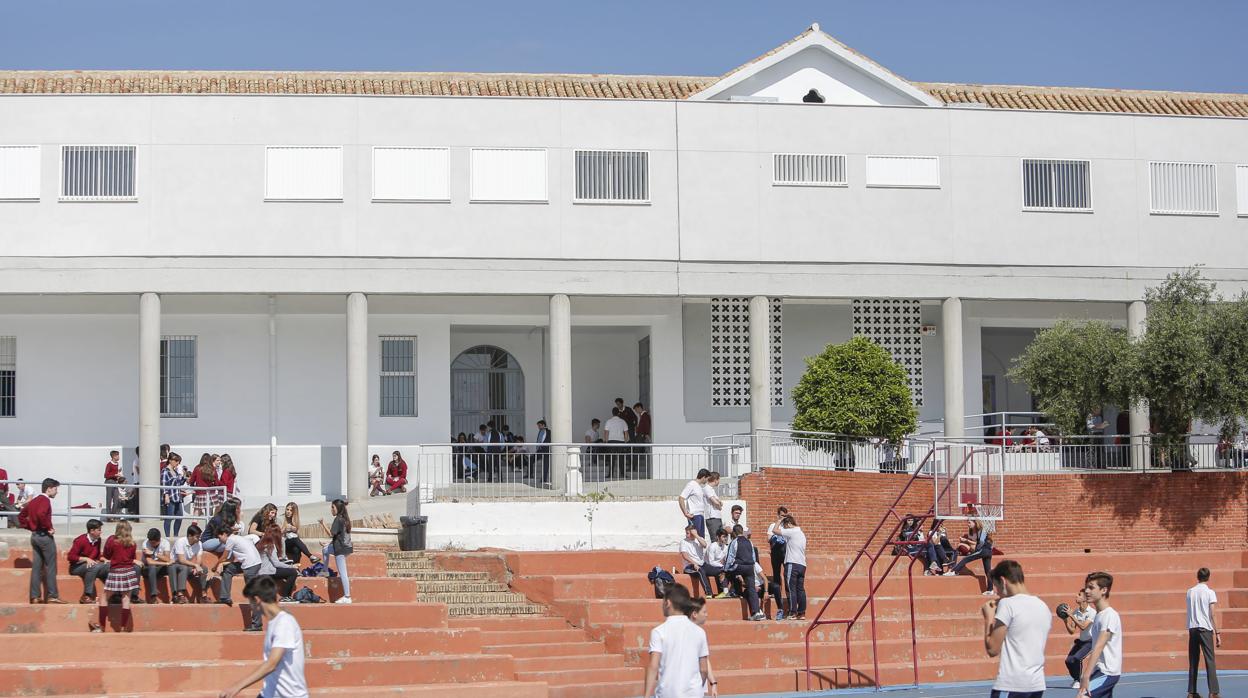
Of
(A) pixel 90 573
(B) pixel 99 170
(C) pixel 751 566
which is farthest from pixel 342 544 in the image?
(B) pixel 99 170

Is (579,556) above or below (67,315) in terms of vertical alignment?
below

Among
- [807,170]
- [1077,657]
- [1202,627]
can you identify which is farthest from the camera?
[807,170]

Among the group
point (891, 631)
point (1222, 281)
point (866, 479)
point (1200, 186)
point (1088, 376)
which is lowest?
point (891, 631)

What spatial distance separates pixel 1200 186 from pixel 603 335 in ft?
43.8

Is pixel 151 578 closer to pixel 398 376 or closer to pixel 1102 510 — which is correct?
pixel 398 376

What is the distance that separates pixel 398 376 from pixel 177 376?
4.62m

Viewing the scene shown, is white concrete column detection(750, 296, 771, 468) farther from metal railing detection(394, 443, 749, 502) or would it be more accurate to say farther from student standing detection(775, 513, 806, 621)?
student standing detection(775, 513, 806, 621)

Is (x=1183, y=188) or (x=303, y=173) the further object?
(x=1183, y=188)

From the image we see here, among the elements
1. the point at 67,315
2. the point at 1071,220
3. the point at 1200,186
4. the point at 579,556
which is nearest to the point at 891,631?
the point at 579,556

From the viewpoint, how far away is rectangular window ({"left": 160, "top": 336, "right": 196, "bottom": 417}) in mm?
32594

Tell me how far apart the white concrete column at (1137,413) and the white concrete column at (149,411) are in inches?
715

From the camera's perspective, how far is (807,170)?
31766mm

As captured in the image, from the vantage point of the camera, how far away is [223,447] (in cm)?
3216

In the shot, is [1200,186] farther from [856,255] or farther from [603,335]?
[603,335]
